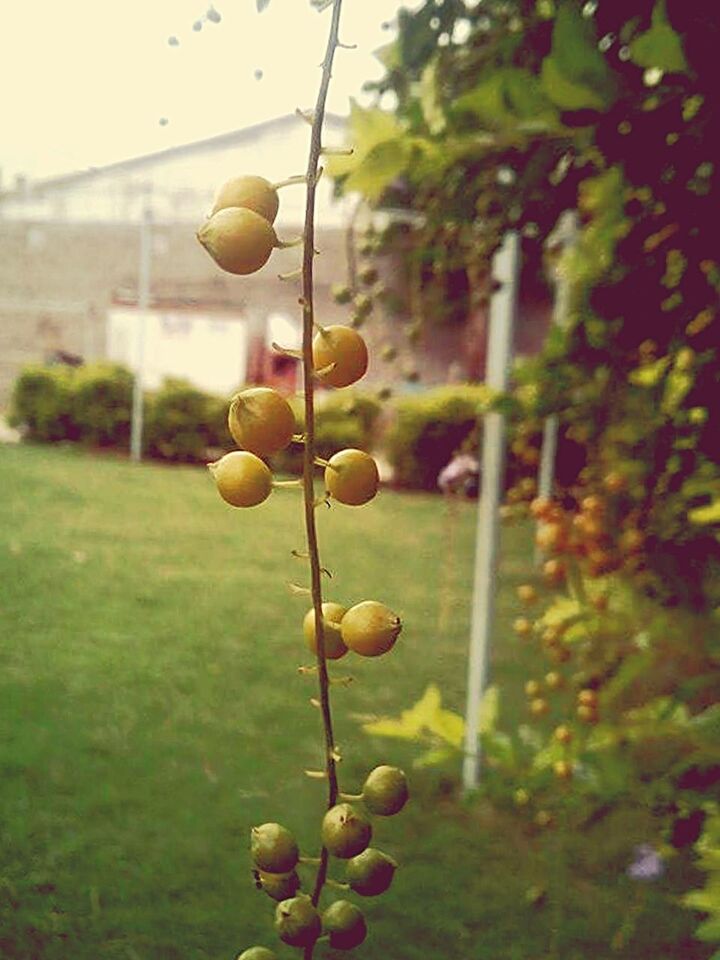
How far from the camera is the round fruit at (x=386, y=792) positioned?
255mm

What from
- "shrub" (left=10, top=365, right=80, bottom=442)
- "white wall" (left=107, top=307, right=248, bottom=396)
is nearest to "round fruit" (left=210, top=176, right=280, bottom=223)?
"white wall" (left=107, top=307, right=248, bottom=396)

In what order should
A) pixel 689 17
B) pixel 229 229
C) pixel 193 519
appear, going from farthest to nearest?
pixel 193 519 < pixel 689 17 < pixel 229 229

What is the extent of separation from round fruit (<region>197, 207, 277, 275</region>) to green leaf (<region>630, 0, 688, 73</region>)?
0.98ft

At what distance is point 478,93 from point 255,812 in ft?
3.12

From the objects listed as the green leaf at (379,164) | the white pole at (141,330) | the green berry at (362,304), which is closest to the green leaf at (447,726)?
the green berry at (362,304)

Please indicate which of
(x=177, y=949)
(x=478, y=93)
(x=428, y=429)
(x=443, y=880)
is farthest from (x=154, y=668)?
(x=428, y=429)

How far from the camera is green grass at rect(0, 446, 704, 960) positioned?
0.98m

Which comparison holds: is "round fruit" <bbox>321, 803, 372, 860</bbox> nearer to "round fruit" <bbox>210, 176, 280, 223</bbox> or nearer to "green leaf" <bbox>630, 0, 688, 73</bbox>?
"round fruit" <bbox>210, 176, 280, 223</bbox>

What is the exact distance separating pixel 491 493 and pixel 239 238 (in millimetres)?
1191

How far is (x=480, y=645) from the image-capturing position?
1447 mm

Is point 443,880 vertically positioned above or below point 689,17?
below

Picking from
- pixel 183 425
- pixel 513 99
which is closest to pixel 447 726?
pixel 513 99

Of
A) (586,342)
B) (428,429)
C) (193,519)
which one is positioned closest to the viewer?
(586,342)

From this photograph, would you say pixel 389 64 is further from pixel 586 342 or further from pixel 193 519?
pixel 193 519
